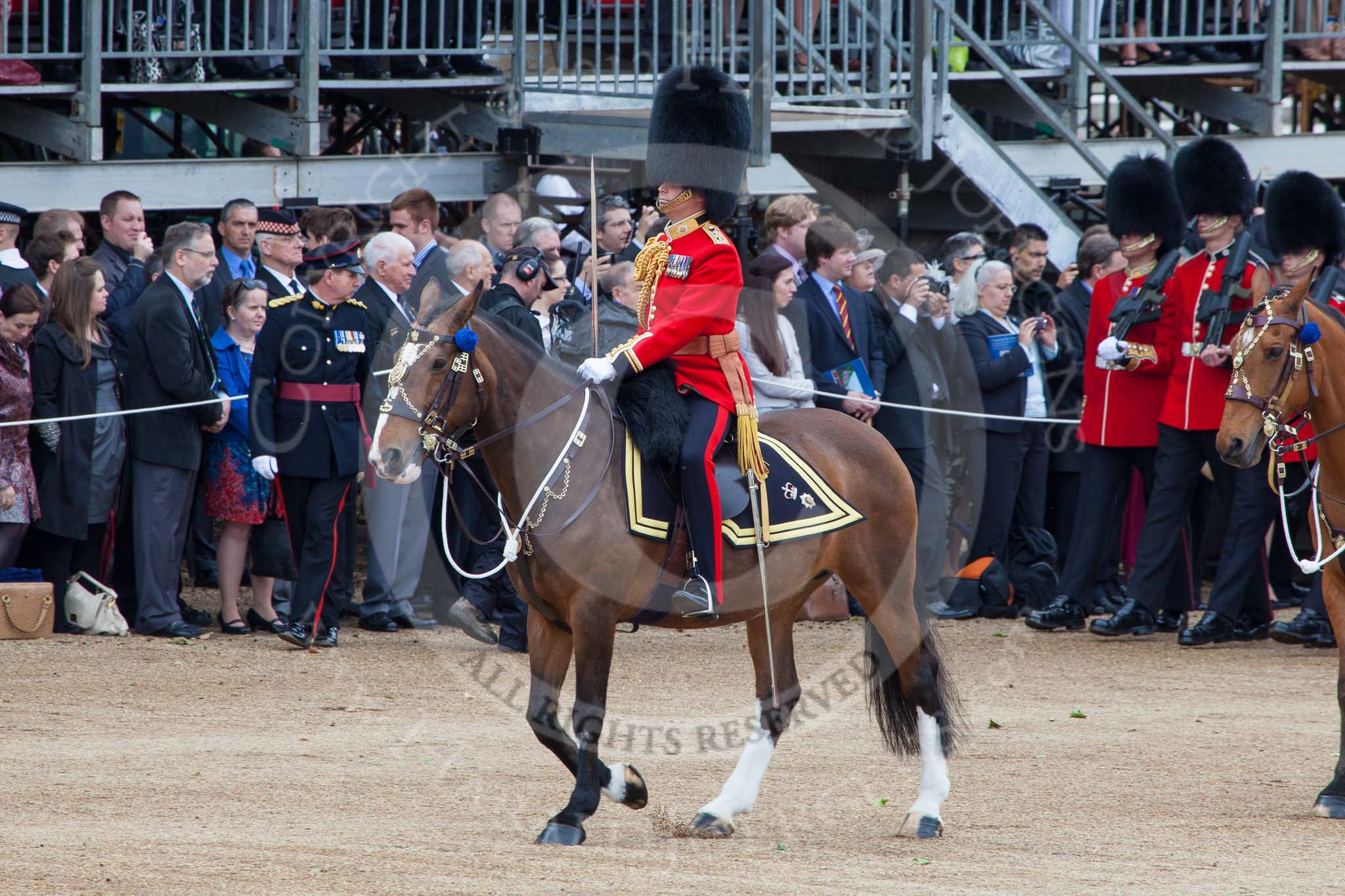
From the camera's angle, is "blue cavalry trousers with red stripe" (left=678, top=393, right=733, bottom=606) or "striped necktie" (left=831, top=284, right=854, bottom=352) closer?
"blue cavalry trousers with red stripe" (left=678, top=393, right=733, bottom=606)

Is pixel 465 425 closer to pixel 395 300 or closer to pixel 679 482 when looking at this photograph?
pixel 679 482

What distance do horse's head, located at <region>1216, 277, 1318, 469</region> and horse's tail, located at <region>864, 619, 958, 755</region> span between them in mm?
1531

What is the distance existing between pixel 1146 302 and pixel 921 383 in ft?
4.37

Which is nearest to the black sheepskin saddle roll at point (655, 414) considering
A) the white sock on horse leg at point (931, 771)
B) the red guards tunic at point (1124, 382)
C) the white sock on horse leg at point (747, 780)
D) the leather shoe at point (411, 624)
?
the white sock on horse leg at point (747, 780)

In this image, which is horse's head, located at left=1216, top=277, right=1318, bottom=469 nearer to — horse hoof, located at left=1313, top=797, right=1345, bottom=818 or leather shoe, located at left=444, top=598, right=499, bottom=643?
horse hoof, located at left=1313, top=797, right=1345, bottom=818

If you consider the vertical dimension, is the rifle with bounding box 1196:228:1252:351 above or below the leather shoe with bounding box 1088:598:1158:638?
above

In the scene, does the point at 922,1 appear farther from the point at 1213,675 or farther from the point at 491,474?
the point at 491,474

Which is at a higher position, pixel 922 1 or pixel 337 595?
pixel 922 1

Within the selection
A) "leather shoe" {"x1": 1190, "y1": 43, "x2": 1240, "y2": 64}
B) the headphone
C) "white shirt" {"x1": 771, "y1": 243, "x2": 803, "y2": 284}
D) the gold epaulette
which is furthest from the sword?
"leather shoe" {"x1": 1190, "y1": 43, "x2": 1240, "y2": 64}

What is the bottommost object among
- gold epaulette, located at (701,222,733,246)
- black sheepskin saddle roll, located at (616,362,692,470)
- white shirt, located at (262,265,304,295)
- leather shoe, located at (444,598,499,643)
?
leather shoe, located at (444,598,499,643)

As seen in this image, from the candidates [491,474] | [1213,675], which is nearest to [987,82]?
[1213,675]

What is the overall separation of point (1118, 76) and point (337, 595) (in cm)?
798

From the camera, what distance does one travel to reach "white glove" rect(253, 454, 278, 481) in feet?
29.0

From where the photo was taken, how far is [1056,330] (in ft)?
36.0
